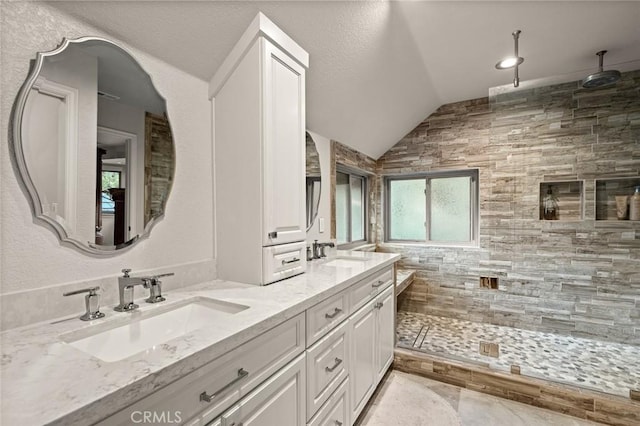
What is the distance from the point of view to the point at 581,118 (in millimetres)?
2602

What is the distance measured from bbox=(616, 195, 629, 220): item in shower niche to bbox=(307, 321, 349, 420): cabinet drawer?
107 inches

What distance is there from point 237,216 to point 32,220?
749 mm

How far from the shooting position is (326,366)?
4.43 feet

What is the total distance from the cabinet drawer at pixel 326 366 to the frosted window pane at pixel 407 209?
2.33m

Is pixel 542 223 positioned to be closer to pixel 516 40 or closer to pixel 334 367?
pixel 516 40

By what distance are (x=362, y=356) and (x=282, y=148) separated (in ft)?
4.35

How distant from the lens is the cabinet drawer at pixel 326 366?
123 cm

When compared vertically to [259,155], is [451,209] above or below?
below

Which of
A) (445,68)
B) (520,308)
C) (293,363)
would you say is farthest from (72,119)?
(520,308)

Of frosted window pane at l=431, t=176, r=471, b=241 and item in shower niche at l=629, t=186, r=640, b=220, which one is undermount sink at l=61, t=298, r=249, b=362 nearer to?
frosted window pane at l=431, t=176, r=471, b=241

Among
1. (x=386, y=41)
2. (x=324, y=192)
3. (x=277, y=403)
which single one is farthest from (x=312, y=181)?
(x=277, y=403)

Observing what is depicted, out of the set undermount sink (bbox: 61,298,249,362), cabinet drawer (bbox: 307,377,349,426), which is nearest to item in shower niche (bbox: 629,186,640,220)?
cabinet drawer (bbox: 307,377,349,426)

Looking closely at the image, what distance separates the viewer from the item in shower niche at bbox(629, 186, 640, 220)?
242 centimetres

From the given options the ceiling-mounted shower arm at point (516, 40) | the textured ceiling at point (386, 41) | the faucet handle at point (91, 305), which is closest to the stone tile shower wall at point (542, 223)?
the textured ceiling at point (386, 41)
